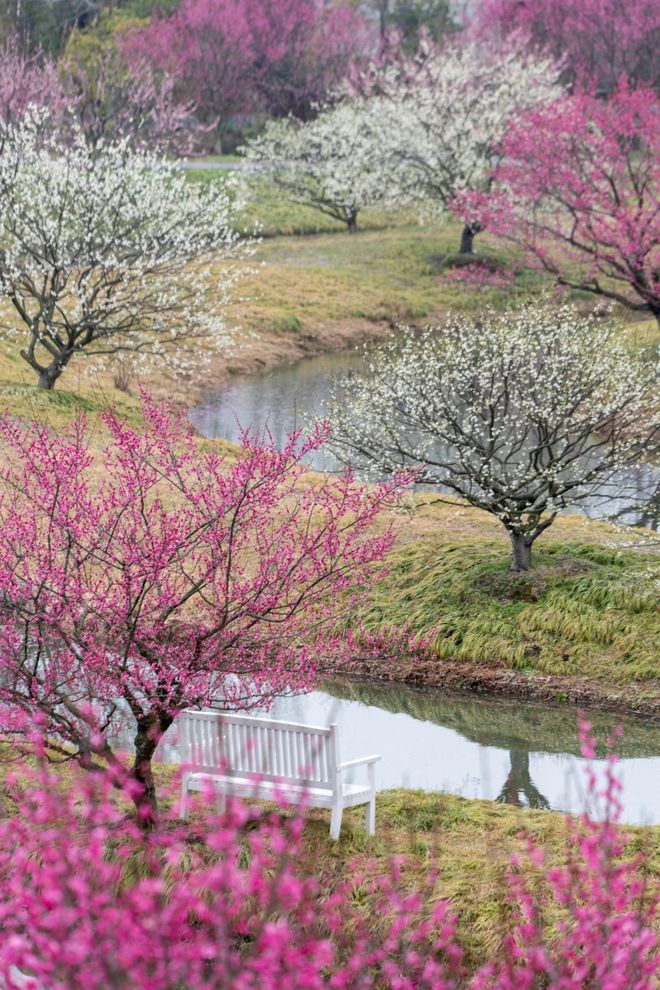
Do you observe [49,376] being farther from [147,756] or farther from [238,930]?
[238,930]

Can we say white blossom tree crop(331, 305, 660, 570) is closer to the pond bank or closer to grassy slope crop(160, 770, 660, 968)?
the pond bank

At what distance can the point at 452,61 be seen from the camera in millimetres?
51562

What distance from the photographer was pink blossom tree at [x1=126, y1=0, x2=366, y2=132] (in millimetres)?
70938

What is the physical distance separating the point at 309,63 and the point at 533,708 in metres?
64.6

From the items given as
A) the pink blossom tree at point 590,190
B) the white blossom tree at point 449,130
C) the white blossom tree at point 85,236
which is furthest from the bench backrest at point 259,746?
the white blossom tree at point 449,130

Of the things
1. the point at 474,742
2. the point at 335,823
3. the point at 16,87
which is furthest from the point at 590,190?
the point at 335,823

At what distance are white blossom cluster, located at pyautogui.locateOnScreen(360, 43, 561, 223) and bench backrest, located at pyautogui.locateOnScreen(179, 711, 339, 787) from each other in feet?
122

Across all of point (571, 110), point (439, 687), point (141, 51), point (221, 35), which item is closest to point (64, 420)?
point (439, 687)

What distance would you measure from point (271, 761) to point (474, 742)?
4485mm

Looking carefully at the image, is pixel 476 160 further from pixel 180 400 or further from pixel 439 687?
pixel 439 687

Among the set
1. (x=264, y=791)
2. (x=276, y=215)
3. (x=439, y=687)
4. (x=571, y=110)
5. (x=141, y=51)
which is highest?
(x=141, y=51)

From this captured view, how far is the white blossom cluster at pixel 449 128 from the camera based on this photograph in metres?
47.8

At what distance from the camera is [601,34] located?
248 ft

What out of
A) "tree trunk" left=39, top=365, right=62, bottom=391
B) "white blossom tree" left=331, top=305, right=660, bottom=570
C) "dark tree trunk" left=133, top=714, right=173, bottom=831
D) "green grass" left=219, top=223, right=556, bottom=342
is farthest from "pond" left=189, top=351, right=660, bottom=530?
"dark tree trunk" left=133, top=714, right=173, bottom=831
